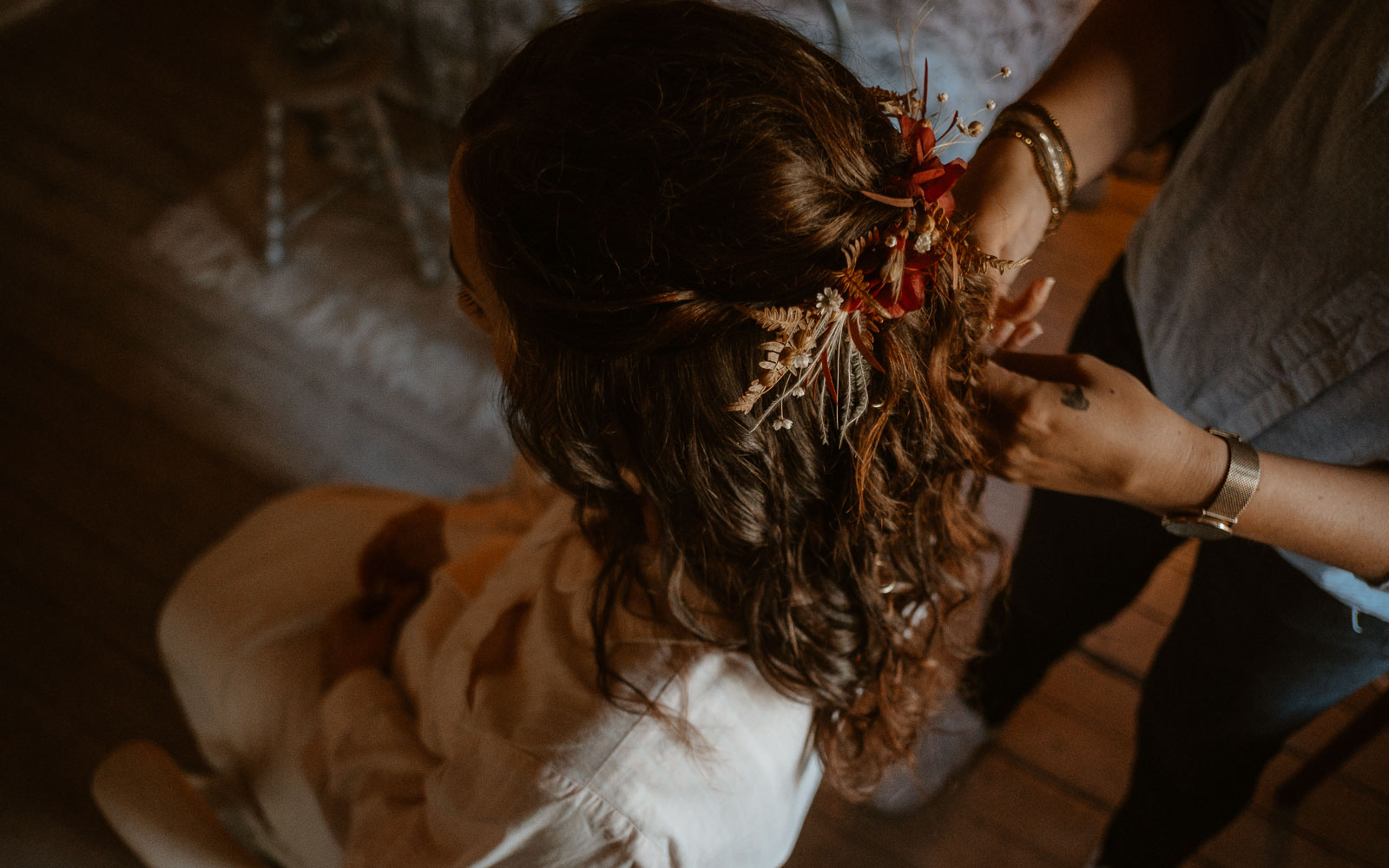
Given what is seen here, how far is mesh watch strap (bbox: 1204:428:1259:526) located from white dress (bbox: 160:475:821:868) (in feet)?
1.29

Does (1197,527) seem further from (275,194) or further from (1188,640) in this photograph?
(275,194)

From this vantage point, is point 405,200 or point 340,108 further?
point 340,108

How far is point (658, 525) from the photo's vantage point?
28.0 inches

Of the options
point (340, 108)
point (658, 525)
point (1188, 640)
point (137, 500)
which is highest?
point (658, 525)

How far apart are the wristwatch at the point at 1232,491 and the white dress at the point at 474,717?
1.24 feet

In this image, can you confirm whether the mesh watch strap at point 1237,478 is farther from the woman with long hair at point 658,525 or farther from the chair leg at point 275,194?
the chair leg at point 275,194

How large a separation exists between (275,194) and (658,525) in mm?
1847

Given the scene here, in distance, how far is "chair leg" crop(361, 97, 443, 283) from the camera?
200 centimetres

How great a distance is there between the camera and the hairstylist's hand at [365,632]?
0.98 metres

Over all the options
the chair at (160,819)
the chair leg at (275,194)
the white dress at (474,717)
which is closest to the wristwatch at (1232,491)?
the white dress at (474,717)

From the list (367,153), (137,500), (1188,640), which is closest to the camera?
(1188,640)

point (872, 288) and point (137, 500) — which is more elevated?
point (872, 288)

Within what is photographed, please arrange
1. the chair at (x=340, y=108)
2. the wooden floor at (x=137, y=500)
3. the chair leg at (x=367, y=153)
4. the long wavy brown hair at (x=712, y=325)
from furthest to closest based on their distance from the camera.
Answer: the chair leg at (x=367, y=153) → the chair at (x=340, y=108) → the wooden floor at (x=137, y=500) → the long wavy brown hair at (x=712, y=325)

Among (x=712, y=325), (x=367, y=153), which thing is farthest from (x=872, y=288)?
(x=367, y=153)
